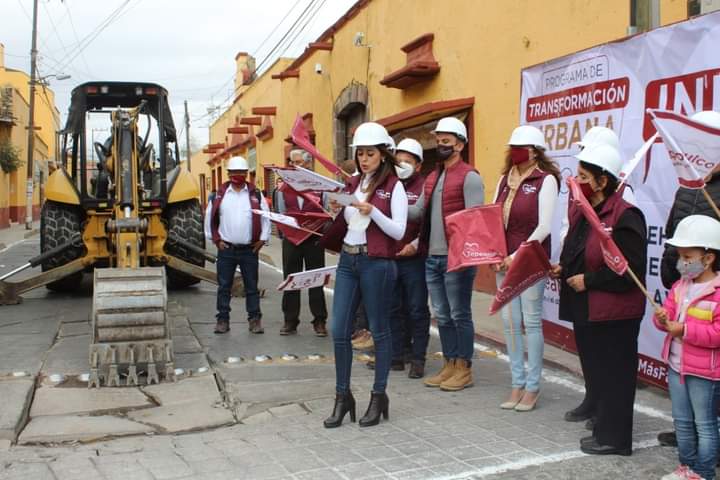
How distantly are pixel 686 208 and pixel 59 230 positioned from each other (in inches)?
345

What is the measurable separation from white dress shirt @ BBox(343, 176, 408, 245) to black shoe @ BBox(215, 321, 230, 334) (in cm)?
348

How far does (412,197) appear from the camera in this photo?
A: 20.1 feet

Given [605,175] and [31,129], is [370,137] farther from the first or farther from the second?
[31,129]

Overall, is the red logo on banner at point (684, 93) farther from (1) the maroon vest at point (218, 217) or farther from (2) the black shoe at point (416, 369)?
(1) the maroon vest at point (218, 217)

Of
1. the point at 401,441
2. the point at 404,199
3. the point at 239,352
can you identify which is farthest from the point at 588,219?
the point at 239,352

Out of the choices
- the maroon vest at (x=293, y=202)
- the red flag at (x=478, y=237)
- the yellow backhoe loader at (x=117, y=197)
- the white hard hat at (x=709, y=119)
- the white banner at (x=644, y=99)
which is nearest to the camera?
the white hard hat at (x=709, y=119)

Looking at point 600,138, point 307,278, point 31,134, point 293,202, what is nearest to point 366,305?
point 307,278

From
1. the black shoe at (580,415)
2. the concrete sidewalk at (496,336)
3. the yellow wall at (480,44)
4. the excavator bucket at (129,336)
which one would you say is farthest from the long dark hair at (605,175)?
the excavator bucket at (129,336)

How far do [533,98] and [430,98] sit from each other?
19.7 feet

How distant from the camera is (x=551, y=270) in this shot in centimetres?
477

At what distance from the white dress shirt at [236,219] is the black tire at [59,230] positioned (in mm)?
3675

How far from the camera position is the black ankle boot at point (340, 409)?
4824mm

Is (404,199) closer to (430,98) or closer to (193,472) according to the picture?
(193,472)

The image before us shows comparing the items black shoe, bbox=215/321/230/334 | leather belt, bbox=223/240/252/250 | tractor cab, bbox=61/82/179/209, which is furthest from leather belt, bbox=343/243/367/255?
tractor cab, bbox=61/82/179/209
